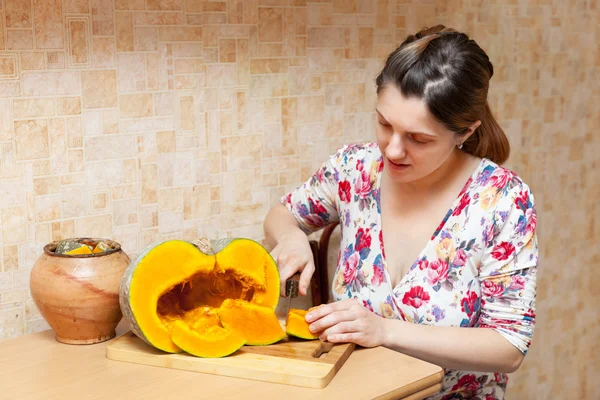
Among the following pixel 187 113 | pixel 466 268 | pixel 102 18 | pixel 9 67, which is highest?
pixel 102 18

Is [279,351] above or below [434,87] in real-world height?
below

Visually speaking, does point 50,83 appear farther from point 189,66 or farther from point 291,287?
point 291,287

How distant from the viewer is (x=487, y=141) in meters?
1.80

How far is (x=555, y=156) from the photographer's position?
9.18 ft

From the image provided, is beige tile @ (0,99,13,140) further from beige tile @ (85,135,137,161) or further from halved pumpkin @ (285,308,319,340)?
halved pumpkin @ (285,308,319,340)

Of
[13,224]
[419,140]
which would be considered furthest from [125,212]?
[419,140]

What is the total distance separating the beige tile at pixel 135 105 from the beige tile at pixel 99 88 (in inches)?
0.9

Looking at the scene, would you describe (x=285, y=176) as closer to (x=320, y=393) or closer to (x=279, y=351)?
(x=279, y=351)

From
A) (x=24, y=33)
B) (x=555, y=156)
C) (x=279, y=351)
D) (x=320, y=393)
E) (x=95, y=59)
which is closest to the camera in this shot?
(x=320, y=393)

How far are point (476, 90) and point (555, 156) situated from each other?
1.28 metres

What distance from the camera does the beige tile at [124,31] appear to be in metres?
1.68

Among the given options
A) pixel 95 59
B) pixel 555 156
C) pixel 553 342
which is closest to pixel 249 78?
pixel 95 59

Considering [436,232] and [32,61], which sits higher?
[32,61]

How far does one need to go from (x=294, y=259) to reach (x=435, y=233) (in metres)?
0.31
